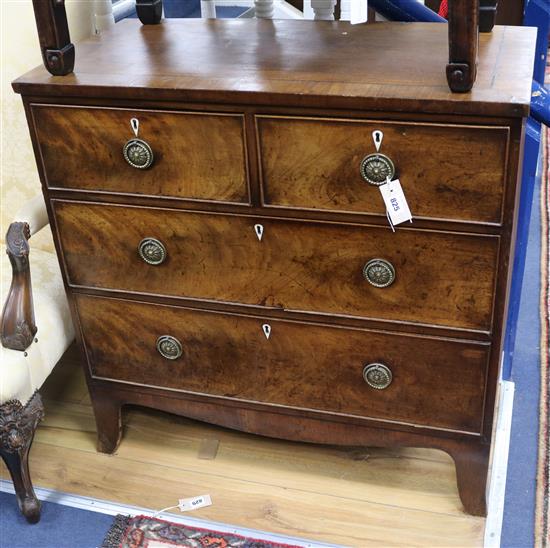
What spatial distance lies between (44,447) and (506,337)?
123cm

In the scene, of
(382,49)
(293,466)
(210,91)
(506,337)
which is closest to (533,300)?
(506,337)

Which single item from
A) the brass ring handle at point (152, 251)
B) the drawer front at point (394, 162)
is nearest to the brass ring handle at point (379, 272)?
the drawer front at point (394, 162)

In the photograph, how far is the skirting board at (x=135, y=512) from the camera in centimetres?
183

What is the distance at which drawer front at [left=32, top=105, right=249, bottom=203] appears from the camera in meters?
1.56

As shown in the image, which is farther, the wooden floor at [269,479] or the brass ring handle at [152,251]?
the wooden floor at [269,479]

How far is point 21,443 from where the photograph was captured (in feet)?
5.90

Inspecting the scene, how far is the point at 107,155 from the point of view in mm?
1648

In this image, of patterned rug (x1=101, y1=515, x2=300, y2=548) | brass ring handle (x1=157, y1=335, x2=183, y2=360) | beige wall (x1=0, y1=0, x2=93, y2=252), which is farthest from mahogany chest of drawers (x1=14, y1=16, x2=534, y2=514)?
patterned rug (x1=101, y1=515, x2=300, y2=548)

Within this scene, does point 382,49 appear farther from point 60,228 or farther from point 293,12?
point 293,12

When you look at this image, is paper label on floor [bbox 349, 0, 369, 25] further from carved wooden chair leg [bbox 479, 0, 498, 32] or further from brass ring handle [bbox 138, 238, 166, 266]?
brass ring handle [bbox 138, 238, 166, 266]

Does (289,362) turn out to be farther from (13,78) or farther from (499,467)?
(13,78)

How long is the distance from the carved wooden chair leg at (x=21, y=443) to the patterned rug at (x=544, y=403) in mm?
1131

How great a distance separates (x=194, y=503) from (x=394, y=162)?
96 cm

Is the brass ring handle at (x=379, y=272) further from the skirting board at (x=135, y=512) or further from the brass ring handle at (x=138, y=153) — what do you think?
the skirting board at (x=135, y=512)
